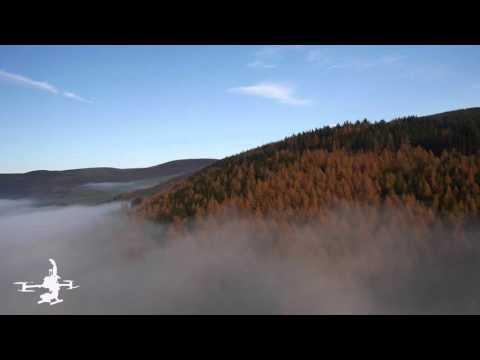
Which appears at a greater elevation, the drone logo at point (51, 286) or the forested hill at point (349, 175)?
the forested hill at point (349, 175)

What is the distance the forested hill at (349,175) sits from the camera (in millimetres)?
6258

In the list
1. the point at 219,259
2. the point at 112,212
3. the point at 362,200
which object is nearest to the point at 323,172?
the point at 362,200

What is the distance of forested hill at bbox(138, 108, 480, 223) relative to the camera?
6258 mm

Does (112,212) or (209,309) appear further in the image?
(112,212)

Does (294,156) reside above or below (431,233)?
above

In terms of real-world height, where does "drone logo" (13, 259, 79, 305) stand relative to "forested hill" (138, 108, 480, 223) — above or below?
below

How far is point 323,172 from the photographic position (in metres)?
7.21

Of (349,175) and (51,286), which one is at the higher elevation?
(349,175)

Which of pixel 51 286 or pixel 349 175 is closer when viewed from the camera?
pixel 51 286

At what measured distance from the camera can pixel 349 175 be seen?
22.3 feet

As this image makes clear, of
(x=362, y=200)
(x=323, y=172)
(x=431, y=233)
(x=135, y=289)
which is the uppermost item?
(x=323, y=172)
